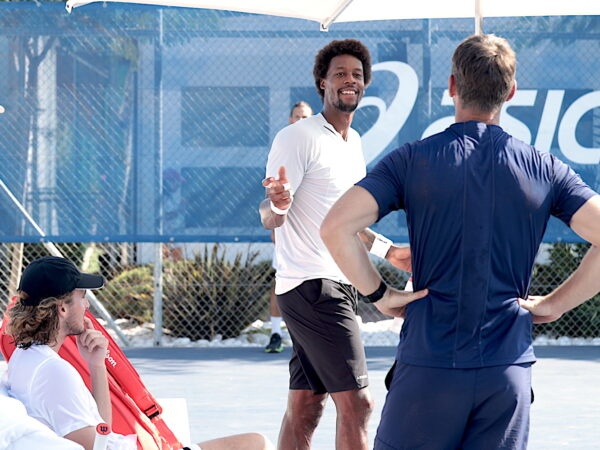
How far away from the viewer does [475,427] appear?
134 inches

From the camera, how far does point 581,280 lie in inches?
139

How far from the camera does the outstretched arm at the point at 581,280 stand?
343cm

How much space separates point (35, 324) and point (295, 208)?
4.72 feet

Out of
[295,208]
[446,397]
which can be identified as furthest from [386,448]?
[295,208]

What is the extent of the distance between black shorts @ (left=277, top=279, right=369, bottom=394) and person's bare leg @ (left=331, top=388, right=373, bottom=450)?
4 centimetres

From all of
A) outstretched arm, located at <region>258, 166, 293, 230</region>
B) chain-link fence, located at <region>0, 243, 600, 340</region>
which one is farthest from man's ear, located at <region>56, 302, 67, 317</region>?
chain-link fence, located at <region>0, 243, 600, 340</region>

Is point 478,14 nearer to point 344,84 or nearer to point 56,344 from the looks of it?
point 344,84

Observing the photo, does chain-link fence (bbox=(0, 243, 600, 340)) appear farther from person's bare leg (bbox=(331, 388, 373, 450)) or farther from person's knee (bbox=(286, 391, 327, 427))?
person's bare leg (bbox=(331, 388, 373, 450))

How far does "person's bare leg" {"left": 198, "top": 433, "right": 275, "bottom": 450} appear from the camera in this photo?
4.48 metres

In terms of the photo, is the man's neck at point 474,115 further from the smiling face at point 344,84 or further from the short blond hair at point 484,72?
the smiling face at point 344,84

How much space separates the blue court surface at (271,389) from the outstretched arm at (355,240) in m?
3.23

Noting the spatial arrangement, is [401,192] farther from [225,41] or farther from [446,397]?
[225,41]

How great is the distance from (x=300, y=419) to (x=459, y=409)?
2.00 m

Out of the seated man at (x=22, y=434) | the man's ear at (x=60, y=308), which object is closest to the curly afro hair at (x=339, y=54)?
the man's ear at (x=60, y=308)
